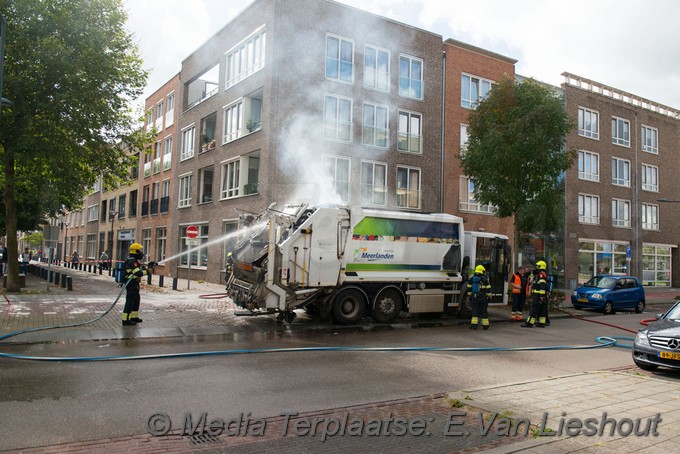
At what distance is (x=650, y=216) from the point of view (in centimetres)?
3553

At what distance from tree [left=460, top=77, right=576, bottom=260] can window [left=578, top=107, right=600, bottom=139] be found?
16.8m

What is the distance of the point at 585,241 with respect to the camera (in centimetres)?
3175

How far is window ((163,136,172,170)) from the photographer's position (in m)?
33.2

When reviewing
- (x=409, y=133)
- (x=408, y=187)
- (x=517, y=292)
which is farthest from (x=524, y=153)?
(x=409, y=133)

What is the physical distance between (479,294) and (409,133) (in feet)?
48.1

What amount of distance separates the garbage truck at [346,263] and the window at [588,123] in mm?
23297

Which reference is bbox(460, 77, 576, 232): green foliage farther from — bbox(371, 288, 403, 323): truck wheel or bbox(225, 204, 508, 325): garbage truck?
bbox(371, 288, 403, 323): truck wheel

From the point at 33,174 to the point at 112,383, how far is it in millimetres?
18122

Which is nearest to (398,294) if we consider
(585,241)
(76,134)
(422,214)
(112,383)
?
(422,214)

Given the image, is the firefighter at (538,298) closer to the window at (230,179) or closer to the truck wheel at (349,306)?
the truck wheel at (349,306)

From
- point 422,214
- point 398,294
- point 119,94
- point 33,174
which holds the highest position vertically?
point 119,94

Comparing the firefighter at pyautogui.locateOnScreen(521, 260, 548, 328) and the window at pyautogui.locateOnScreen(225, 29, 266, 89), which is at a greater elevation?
the window at pyautogui.locateOnScreen(225, 29, 266, 89)

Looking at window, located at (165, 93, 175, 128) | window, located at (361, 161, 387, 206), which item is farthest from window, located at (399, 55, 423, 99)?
window, located at (165, 93, 175, 128)

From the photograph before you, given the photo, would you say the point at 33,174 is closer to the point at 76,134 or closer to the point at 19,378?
the point at 76,134
